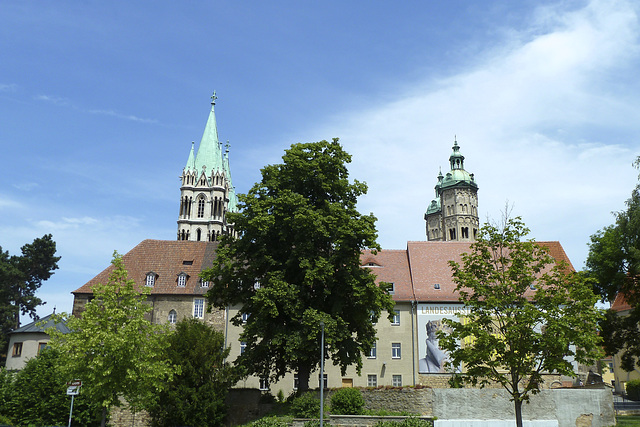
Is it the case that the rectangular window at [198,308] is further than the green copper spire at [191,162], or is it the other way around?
the green copper spire at [191,162]

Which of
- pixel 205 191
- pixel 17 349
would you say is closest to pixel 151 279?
pixel 17 349

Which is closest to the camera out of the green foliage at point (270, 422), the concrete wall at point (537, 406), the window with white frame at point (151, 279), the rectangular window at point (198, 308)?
the green foliage at point (270, 422)

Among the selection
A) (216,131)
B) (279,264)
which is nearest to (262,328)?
(279,264)

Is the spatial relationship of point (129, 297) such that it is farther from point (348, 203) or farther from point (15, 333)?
point (15, 333)

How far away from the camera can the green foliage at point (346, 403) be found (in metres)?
29.0

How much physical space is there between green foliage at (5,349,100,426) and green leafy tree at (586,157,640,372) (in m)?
32.7

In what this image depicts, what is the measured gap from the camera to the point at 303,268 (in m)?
30.3

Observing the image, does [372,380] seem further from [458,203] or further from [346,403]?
[458,203]

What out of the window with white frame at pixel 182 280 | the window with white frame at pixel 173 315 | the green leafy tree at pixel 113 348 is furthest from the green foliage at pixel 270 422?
the window with white frame at pixel 182 280

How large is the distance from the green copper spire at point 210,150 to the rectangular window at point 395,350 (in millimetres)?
83416

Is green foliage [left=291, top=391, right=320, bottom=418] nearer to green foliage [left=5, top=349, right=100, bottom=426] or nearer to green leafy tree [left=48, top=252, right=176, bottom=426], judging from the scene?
green leafy tree [left=48, top=252, right=176, bottom=426]

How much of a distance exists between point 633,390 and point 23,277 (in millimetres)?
71502

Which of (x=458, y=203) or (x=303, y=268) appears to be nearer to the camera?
(x=303, y=268)

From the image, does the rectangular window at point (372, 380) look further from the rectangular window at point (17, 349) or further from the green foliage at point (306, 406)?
the rectangular window at point (17, 349)
